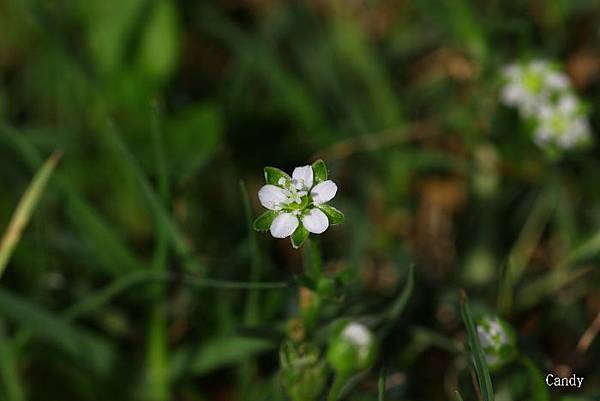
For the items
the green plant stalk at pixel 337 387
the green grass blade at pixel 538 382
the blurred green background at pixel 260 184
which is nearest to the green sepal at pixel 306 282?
the blurred green background at pixel 260 184

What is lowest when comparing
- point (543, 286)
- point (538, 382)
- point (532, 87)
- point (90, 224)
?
point (538, 382)

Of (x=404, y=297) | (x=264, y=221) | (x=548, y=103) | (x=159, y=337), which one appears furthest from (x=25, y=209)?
(x=548, y=103)

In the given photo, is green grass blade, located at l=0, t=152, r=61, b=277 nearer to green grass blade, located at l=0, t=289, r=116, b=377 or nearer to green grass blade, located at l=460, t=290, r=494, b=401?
green grass blade, located at l=0, t=289, r=116, b=377

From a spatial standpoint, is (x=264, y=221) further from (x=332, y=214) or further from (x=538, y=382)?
(x=538, y=382)

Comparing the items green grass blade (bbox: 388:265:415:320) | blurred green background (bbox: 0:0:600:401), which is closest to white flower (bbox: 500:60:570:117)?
blurred green background (bbox: 0:0:600:401)

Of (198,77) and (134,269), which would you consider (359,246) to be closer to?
(134,269)

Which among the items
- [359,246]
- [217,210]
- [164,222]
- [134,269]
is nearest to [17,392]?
[134,269]
